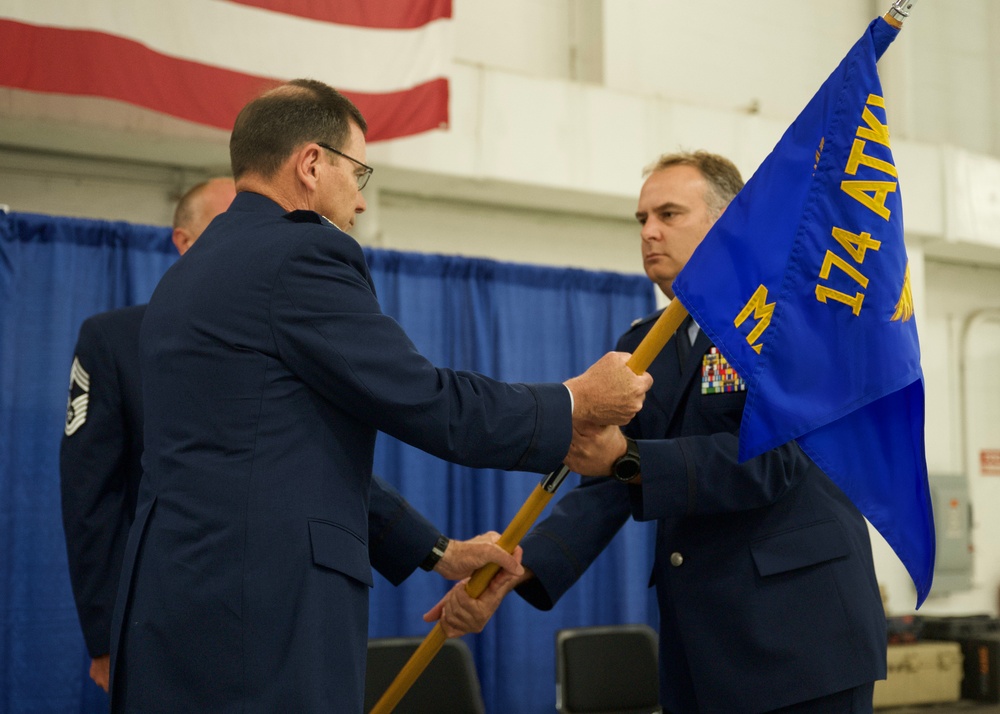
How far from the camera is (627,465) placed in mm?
2473

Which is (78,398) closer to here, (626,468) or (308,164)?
(308,164)

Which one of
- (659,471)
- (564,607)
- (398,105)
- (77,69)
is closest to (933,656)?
(564,607)

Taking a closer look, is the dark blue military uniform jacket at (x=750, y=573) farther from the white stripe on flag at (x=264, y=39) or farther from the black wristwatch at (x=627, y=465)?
the white stripe on flag at (x=264, y=39)

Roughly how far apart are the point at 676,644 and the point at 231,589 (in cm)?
121

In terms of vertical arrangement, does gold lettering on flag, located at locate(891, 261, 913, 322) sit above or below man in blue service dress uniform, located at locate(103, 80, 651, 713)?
above

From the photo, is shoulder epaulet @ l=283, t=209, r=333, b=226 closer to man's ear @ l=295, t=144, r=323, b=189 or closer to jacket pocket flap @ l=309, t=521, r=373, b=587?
man's ear @ l=295, t=144, r=323, b=189

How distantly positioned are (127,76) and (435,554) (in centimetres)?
287

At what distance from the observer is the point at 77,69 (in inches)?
178

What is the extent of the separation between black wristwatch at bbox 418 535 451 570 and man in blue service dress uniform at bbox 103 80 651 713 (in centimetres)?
90

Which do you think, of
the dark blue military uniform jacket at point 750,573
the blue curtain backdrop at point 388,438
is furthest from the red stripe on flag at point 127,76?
the dark blue military uniform jacket at point 750,573

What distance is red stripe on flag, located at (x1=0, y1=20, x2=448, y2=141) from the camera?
4.41 metres

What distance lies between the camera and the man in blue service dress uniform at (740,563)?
2.35 meters

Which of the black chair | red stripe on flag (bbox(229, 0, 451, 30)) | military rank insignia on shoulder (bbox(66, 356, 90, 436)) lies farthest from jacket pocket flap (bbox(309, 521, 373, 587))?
red stripe on flag (bbox(229, 0, 451, 30))

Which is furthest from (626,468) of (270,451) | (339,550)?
(270,451)
